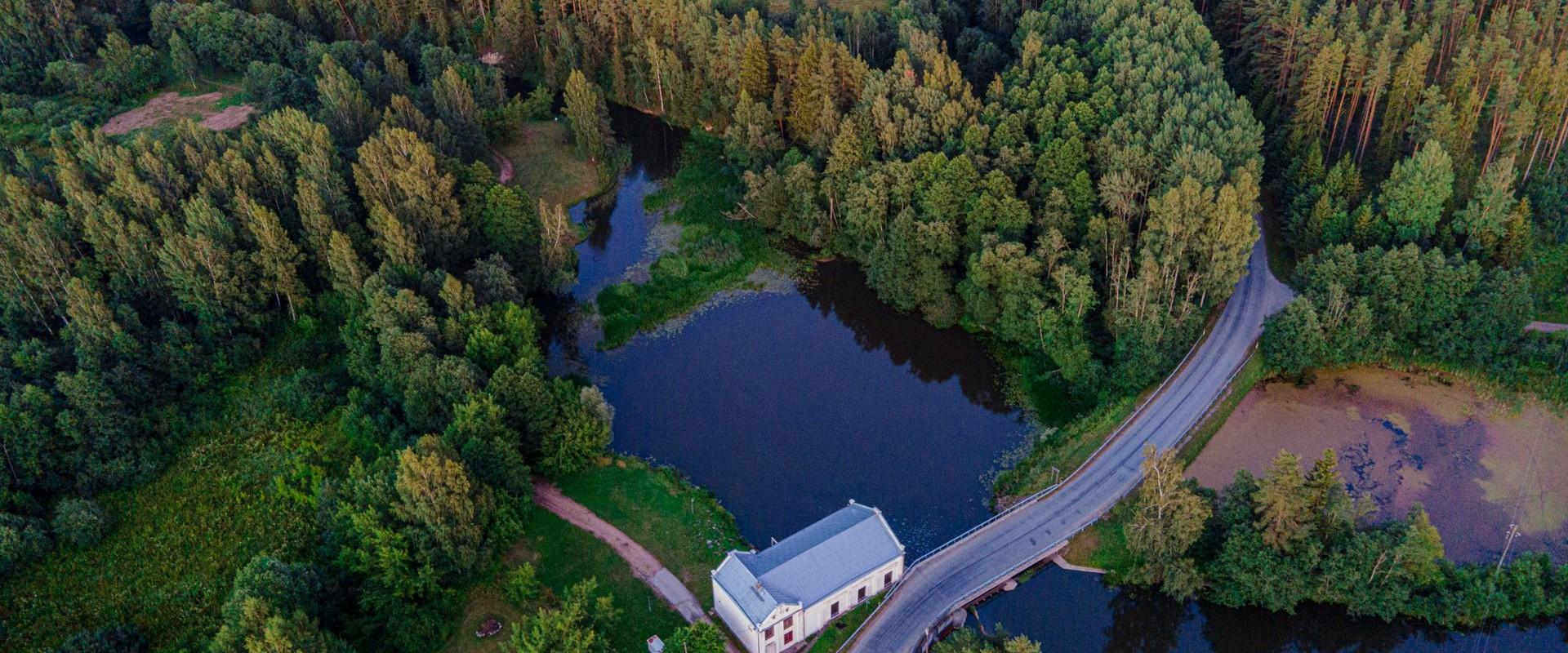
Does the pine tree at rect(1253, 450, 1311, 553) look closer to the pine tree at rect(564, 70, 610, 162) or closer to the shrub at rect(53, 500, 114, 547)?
the shrub at rect(53, 500, 114, 547)

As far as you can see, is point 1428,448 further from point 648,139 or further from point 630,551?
point 648,139

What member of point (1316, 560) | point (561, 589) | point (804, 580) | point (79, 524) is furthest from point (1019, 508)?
point (79, 524)

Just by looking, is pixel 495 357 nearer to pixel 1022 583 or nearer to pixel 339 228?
pixel 339 228

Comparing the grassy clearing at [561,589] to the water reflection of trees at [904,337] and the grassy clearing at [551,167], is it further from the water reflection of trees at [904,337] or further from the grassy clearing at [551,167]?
the grassy clearing at [551,167]

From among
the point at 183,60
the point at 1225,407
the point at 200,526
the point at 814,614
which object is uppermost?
the point at 183,60

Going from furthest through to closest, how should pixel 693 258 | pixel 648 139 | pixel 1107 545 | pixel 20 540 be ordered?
pixel 648 139 → pixel 693 258 → pixel 1107 545 → pixel 20 540

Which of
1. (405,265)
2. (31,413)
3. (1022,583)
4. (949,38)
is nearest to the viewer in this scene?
(1022,583)

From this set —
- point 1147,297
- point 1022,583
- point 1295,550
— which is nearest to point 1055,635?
point 1022,583
